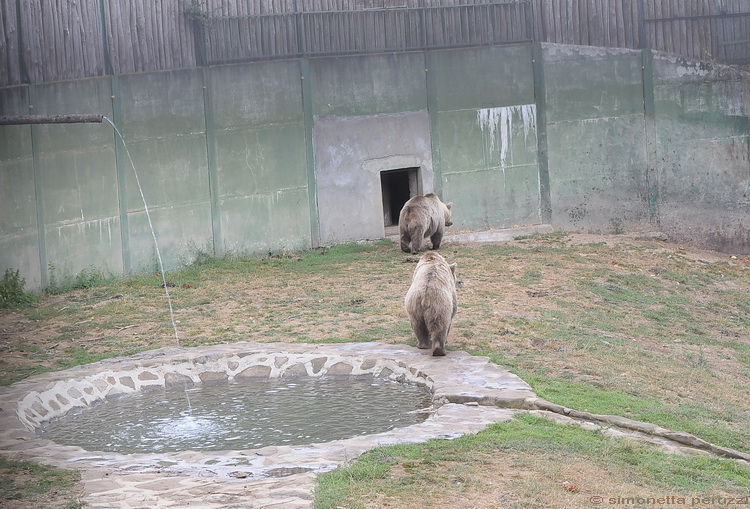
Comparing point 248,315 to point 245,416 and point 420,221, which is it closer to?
point 245,416

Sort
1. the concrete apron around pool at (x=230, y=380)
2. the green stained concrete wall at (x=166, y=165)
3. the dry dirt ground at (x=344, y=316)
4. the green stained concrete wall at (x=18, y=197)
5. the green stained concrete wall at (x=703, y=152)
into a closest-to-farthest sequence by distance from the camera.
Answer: the concrete apron around pool at (x=230, y=380) → the dry dirt ground at (x=344, y=316) → the green stained concrete wall at (x=18, y=197) → the green stained concrete wall at (x=166, y=165) → the green stained concrete wall at (x=703, y=152)

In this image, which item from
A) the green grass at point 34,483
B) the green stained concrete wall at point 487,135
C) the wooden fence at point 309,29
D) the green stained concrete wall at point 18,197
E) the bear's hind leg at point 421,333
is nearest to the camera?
the green grass at point 34,483

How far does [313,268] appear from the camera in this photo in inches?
639

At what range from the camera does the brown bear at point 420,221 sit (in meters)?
16.7

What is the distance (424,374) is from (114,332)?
4.52 m

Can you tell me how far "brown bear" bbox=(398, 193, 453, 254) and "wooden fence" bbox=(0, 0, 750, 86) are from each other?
308 cm

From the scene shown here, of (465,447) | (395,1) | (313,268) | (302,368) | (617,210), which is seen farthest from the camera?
(617,210)

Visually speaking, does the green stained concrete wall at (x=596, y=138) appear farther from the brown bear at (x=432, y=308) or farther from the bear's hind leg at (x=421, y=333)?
the bear's hind leg at (x=421, y=333)

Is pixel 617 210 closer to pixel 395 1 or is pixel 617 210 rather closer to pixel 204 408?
pixel 395 1

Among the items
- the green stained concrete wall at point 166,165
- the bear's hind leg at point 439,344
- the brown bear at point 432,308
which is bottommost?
the bear's hind leg at point 439,344

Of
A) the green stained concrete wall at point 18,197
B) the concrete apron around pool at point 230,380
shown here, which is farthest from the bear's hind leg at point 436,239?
the green stained concrete wall at point 18,197

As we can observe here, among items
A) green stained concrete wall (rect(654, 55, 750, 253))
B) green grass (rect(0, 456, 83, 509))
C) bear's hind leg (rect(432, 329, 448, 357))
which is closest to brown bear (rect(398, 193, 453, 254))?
green stained concrete wall (rect(654, 55, 750, 253))

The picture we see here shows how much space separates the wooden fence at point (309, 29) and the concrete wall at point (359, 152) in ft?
0.83

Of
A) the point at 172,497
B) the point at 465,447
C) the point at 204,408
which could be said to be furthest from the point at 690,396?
the point at 172,497
